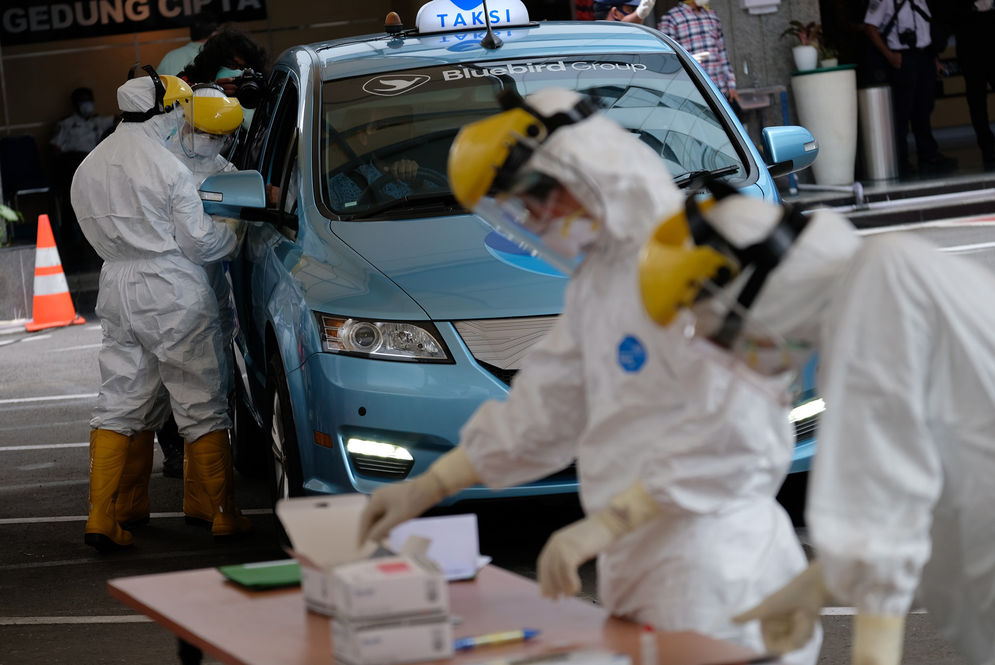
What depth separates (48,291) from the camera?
13.9 m

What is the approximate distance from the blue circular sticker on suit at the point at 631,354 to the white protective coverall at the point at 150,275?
12.8 feet

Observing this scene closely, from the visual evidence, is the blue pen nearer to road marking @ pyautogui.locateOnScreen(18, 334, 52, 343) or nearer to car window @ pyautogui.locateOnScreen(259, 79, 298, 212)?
car window @ pyautogui.locateOnScreen(259, 79, 298, 212)

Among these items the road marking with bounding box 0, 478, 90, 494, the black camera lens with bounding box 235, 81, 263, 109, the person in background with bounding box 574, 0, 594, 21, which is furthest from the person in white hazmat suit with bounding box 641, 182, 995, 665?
the person in background with bounding box 574, 0, 594, 21

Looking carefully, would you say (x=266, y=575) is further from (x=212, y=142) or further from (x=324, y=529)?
(x=212, y=142)

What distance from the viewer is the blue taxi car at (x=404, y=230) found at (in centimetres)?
541

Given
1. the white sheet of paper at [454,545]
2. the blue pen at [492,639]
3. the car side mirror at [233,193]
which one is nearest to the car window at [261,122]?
the car side mirror at [233,193]

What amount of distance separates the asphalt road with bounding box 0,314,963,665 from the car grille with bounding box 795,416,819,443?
2.24ft

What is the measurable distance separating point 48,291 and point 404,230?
8.77 meters

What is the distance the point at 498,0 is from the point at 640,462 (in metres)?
5.05

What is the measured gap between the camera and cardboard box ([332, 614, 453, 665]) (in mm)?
2629

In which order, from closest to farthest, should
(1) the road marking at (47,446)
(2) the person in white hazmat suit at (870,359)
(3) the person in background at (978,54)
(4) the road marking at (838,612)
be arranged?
1. (2) the person in white hazmat suit at (870,359)
2. (4) the road marking at (838,612)
3. (1) the road marking at (47,446)
4. (3) the person in background at (978,54)

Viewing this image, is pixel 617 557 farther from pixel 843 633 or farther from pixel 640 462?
pixel 843 633

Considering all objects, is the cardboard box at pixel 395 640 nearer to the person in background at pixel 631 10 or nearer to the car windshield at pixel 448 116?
the car windshield at pixel 448 116

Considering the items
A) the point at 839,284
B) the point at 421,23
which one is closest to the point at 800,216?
the point at 839,284
